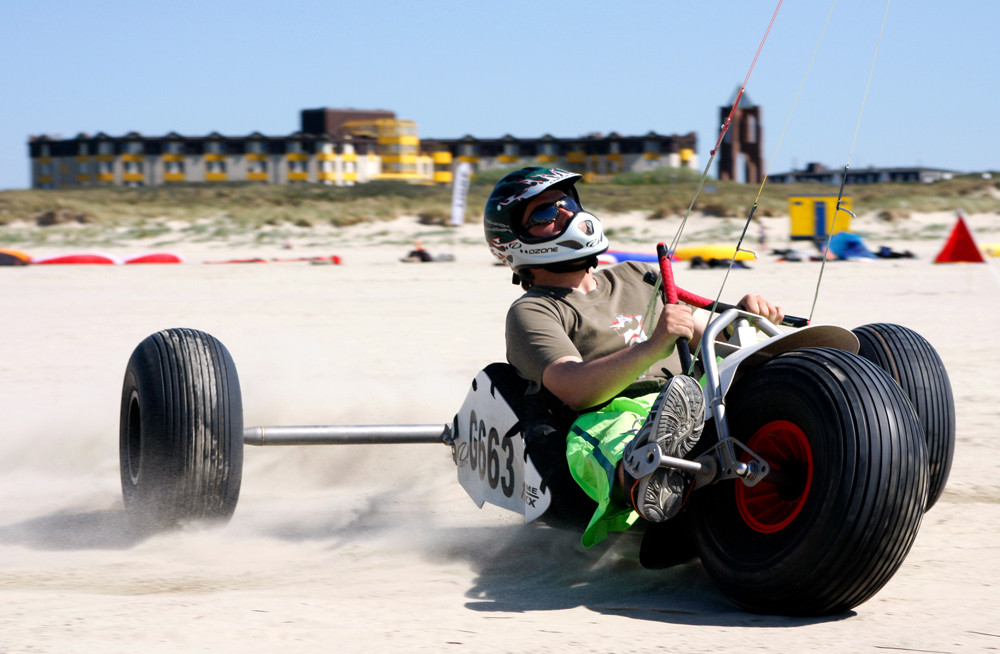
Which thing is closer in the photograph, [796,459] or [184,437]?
[796,459]

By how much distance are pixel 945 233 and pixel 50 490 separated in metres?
31.6

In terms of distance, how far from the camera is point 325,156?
85.1 metres

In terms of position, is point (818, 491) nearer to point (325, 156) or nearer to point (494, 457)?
point (494, 457)

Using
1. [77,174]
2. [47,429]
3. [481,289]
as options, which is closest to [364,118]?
[77,174]

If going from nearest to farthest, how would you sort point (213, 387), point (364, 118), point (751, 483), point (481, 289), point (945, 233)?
point (751, 483) < point (213, 387) < point (481, 289) < point (945, 233) < point (364, 118)

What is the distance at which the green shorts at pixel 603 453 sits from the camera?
3.50 metres

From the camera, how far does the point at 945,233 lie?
33219mm

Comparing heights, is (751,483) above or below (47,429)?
above

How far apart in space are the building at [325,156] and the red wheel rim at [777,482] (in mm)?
80787

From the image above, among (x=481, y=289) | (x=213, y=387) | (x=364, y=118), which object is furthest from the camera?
(x=364, y=118)

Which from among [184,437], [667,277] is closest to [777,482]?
[667,277]

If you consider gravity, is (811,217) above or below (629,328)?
below

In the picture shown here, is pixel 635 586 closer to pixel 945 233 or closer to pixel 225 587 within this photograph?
pixel 225 587

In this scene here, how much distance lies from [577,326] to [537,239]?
0.35 meters
